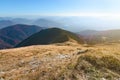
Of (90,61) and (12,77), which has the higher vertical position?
(90,61)

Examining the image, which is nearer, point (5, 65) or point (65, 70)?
point (65, 70)

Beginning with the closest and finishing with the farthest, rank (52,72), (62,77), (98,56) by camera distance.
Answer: (62,77)
(52,72)
(98,56)

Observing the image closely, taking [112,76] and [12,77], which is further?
[12,77]

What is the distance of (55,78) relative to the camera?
70.9ft

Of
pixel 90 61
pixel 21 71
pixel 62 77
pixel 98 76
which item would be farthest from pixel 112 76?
pixel 21 71

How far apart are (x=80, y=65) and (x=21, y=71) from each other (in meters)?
7.62

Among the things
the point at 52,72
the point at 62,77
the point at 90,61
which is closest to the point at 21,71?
the point at 52,72

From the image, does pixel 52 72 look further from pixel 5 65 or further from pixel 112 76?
pixel 5 65

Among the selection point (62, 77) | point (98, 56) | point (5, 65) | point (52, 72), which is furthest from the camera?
point (5, 65)

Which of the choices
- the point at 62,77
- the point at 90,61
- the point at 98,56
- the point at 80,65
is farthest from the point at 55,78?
the point at 98,56

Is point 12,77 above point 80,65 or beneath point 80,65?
beneath

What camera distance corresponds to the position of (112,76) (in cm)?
2178

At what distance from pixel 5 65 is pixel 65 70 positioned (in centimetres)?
1317

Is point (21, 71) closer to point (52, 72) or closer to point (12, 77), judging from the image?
point (12, 77)
